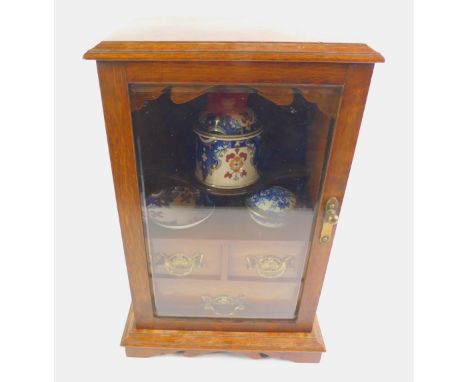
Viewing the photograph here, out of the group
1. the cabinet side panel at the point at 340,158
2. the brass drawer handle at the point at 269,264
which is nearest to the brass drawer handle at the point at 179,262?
the brass drawer handle at the point at 269,264

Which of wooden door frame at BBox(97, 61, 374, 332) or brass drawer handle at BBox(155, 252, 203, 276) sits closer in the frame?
wooden door frame at BBox(97, 61, 374, 332)

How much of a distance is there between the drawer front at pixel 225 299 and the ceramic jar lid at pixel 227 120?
0.36 meters

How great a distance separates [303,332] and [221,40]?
0.71 meters

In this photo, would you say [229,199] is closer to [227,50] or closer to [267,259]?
[267,259]

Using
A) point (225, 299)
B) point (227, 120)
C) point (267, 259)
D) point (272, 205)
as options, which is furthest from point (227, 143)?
point (225, 299)

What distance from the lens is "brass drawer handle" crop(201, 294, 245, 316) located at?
0.90 m

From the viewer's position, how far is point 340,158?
666 millimetres

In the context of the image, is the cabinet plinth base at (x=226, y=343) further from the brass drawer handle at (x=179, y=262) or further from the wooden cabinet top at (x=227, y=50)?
the wooden cabinet top at (x=227, y=50)

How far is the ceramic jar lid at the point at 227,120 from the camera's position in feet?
2.46

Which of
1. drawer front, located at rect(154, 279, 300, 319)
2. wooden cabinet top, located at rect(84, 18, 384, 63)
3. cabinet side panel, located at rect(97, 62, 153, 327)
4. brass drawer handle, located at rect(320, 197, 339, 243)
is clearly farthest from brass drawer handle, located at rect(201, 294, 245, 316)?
wooden cabinet top, located at rect(84, 18, 384, 63)

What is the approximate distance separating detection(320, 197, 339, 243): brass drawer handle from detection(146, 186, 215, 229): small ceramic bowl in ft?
0.81

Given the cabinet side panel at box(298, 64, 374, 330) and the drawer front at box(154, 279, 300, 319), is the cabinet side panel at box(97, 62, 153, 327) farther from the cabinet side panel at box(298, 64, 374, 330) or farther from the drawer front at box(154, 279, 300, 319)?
the cabinet side panel at box(298, 64, 374, 330)

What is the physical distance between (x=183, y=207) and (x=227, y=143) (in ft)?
0.59

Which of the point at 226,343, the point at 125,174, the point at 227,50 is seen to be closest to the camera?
the point at 227,50
